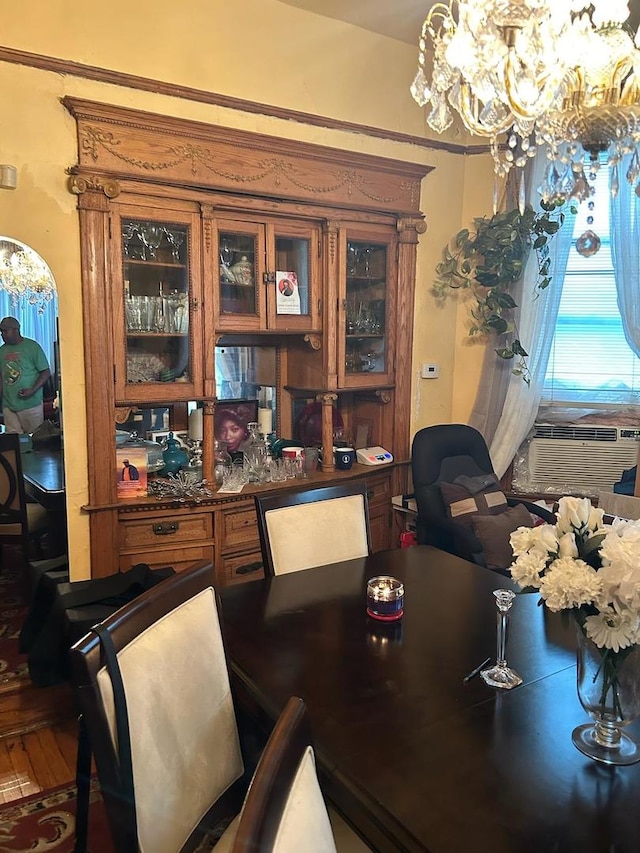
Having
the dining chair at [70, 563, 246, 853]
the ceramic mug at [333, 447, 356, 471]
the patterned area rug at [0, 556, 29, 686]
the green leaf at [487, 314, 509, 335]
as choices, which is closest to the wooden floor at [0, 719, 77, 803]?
the patterned area rug at [0, 556, 29, 686]

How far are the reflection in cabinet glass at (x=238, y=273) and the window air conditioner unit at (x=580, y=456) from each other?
184 centimetres

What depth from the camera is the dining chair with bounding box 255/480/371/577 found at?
7.20 ft

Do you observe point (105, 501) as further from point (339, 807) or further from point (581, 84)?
point (581, 84)

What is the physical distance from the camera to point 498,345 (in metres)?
3.81

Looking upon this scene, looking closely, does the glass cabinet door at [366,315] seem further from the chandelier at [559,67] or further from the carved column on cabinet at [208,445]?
the chandelier at [559,67]

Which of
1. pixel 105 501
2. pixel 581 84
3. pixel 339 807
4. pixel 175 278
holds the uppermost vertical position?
pixel 581 84

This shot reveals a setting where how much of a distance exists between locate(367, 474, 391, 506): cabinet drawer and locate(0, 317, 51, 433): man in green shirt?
67.2 inches

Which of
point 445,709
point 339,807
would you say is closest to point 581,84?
point 445,709

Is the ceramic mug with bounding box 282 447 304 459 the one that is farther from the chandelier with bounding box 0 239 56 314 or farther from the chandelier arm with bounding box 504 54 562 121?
the chandelier arm with bounding box 504 54 562 121

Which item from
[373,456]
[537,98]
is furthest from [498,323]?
[537,98]

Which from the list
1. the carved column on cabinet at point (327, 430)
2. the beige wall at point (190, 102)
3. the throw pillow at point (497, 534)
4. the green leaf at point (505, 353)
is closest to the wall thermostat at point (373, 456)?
the carved column on cabinet at point (327, 430)

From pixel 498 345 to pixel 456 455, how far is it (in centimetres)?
75

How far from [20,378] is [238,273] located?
107cm

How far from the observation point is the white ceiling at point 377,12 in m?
3.11
